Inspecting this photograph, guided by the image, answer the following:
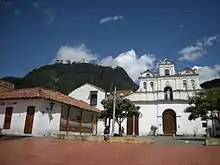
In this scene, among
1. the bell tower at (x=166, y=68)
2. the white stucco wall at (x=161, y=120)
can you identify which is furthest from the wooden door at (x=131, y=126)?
the bell tower at (x=166, y=68)

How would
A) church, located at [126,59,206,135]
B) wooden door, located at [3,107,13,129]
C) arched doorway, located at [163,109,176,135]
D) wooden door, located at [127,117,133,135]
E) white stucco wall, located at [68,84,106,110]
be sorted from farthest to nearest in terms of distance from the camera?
white stucco wall, located at [68,84,106,110]
wooden door, located at [127,117,133,135]
arched doorway, located at [163,109,176,135]
church, located at [126,59,206,135]
wooden door, located at [3,107,13,129]

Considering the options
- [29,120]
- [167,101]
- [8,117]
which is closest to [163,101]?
[167,101]

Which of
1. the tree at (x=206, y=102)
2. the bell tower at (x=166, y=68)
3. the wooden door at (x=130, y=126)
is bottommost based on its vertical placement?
the wooden door at (x=130, y=126)

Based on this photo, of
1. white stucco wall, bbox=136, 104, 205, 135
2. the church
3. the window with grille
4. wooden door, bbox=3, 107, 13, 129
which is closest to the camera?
wooden door, bbox=3, 107, 13, 129

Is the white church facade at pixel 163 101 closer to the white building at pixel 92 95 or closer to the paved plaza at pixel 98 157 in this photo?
the white building at pixel 92 95

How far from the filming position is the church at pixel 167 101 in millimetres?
27375

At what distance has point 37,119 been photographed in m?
16.9

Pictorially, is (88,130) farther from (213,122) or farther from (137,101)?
(213,122)

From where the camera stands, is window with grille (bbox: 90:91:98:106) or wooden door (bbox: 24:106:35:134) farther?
window with grille (bbox: 90:91:98:106)

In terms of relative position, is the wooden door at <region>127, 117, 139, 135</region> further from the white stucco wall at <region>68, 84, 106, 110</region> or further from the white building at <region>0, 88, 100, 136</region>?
the white building at <region>0, 88, 100, 136</region>

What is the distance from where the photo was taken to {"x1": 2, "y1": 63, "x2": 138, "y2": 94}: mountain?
232 feet

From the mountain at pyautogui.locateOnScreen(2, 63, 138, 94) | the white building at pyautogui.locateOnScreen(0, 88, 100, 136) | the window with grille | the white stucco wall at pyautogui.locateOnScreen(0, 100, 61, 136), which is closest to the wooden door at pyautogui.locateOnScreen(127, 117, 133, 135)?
the window with grille

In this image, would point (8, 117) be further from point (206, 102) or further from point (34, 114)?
point (206, 102)

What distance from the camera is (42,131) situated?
17.0 metres
